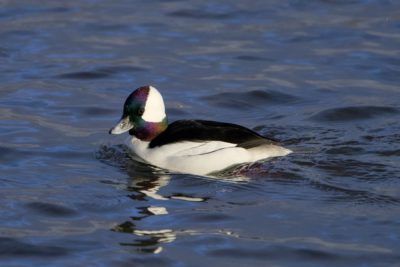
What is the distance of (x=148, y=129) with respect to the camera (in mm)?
12242

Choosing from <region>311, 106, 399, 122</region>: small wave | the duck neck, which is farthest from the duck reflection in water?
<region>311, 106, 399, 122</region>: small wave

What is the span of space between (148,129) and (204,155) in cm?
88

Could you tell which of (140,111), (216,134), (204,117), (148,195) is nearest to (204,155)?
(216,134)

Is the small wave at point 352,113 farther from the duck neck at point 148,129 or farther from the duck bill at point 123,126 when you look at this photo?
the duck bill at point 123,126

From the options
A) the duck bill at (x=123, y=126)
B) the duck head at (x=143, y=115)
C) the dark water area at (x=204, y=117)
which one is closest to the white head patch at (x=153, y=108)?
the duck head at (x=143, y=115)

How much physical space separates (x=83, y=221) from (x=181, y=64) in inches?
233

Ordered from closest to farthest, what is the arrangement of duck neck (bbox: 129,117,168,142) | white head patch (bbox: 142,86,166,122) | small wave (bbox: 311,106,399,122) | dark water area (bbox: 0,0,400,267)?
dark water area (bbox: 0,0,400,267) < white head patch (bbox: 142,86,166,122) < duck neck (bbox: 129,117,168,142) < small wave (bbox: 311,106,399,122)

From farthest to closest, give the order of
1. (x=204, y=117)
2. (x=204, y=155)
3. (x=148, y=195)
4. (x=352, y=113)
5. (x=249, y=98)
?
1. (x=249, y=98)
2. (x=204, y=117)
3. (x=352, y=113)
4. (x=204, y=155)
5. (x=148, y=195)

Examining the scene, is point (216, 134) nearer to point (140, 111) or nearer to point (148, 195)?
point (140, 111)

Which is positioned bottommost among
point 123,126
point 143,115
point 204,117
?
point 204,117

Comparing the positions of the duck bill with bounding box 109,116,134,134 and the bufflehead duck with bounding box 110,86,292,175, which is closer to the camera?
the bufflehead duck with bounding box 110,86,292,175

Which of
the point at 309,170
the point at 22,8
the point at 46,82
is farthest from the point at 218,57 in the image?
the point at 309,170

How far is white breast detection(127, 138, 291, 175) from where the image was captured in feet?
38.1

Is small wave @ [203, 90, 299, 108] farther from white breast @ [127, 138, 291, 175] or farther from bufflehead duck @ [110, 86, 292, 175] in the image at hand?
white breast @ [127, 138, 291, 175]
